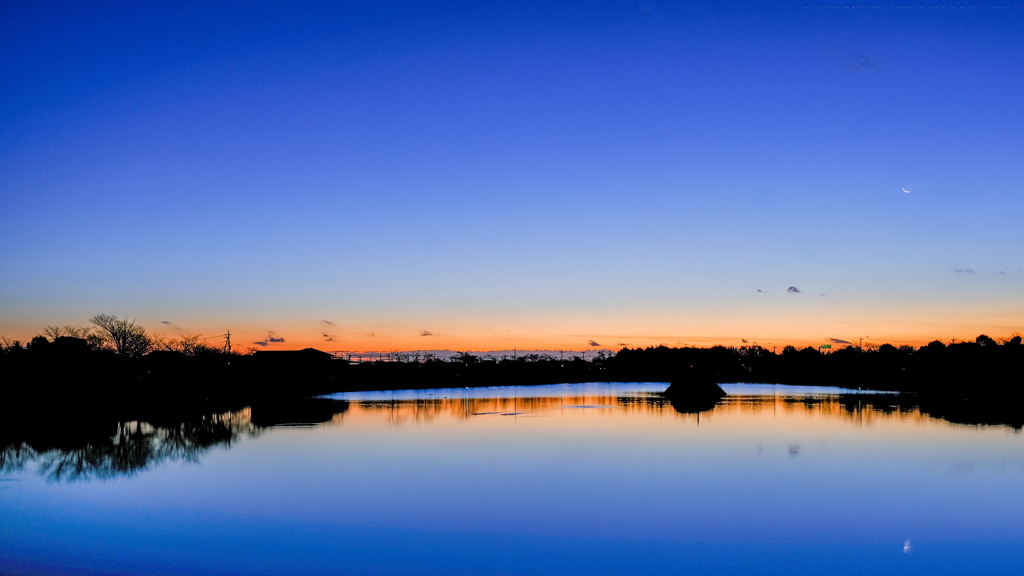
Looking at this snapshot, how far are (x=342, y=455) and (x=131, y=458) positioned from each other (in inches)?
328

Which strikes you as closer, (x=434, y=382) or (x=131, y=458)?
(x=131, y=458)

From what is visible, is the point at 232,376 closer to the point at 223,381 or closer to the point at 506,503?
the point at 223,381

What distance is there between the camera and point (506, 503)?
23047 millimetres

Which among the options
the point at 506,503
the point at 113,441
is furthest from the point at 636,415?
the point at 506,503

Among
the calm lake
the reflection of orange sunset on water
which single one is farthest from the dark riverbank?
the calm lake

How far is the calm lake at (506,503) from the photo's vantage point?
16.8m

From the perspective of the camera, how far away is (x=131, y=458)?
3041 centimetres

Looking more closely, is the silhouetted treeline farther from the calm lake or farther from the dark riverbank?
the calm lake

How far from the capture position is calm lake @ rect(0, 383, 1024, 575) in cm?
1683

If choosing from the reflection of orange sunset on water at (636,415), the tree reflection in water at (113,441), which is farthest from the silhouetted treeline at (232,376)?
the reflection of orange sunset on water at (636,415)

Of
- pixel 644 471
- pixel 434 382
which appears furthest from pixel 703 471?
pixel 434 382

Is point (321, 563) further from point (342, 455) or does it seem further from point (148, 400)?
point (148, 400)

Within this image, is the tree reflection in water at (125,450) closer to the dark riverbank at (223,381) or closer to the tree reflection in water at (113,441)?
the tree reflection in water at (113,441)

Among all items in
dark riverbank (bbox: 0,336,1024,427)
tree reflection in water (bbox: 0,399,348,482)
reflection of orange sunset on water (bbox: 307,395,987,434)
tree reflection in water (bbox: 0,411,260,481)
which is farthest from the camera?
reflection of orange sunset on water (bbox: 307,395,987,434)
